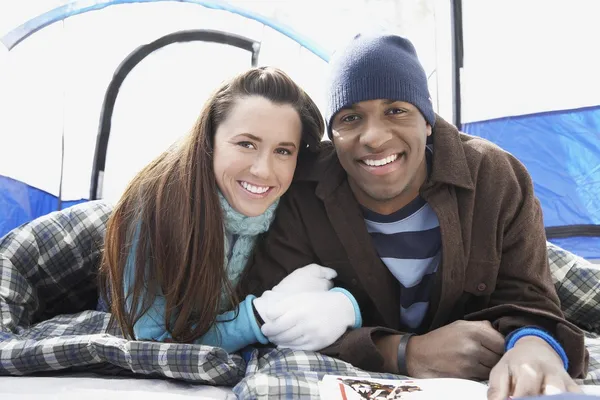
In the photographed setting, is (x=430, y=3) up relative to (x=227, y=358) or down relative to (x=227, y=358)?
up

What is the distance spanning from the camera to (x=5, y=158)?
1983 millimetres

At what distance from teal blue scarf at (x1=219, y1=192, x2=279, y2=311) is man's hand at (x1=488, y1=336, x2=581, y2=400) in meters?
0.60

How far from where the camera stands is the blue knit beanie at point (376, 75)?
1.31m

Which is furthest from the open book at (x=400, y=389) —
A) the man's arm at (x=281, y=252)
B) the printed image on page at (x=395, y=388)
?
the man's arm at (x=281, y=252)

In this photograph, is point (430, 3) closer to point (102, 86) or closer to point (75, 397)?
point (102, 86)

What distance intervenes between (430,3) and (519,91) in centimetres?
41

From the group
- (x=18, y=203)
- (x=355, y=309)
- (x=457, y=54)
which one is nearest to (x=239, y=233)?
(x=355, y=309)

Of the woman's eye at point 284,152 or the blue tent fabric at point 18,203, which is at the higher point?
the woman's eye at point 284,152

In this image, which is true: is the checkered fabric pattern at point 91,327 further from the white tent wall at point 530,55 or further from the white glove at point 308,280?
the white tent wall at point 530,55

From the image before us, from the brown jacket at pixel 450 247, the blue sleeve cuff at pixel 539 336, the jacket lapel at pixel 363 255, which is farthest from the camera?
the jacket lapel at pixel 363 255

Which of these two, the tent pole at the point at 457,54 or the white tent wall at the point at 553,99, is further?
the tent pole at the point at 457,54

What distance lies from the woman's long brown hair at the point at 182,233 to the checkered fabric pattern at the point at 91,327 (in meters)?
0.12

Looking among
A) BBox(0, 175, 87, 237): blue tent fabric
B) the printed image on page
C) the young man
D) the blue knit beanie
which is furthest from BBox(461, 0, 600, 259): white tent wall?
BBox(0, 175, 87, 237): blue tent fabric

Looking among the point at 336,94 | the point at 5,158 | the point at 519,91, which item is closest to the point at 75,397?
the point at 336,94
